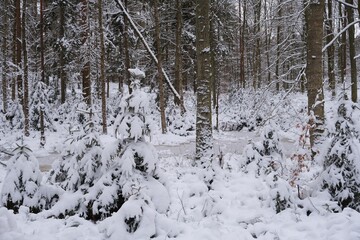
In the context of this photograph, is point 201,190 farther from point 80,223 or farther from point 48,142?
point 48,142

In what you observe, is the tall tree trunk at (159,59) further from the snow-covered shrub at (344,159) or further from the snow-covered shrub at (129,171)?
the snow-covered shrub at (344,159)

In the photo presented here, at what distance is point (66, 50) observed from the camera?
1934cm

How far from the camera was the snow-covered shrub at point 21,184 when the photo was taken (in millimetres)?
5176

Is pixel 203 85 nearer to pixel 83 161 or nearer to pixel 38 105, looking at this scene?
pixel 83 161

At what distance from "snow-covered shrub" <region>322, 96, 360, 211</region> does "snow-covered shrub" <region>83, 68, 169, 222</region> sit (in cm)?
273

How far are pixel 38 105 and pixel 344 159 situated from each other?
1618 centimetres

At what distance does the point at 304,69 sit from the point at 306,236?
17.4 feet

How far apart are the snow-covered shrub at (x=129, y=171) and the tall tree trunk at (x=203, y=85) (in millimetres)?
2568

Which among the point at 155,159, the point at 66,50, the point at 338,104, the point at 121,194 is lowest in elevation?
the point at 121,194

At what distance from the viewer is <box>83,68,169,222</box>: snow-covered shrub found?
4648mm

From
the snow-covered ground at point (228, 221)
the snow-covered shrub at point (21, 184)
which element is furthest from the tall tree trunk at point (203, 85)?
the snow-covered shrub at point (21, 184)

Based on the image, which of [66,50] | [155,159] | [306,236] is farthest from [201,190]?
[66,50]

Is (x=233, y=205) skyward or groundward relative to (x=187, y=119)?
groundward

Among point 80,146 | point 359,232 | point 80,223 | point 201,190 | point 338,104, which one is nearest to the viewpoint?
point 359,232
